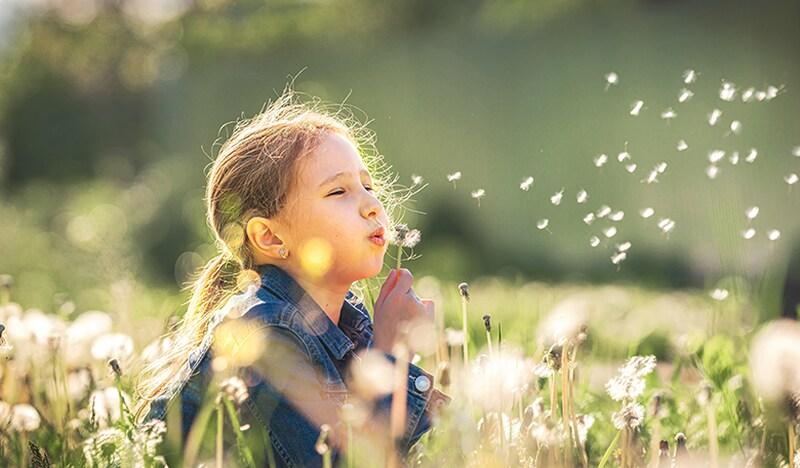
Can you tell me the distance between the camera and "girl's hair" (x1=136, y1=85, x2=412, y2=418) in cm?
240

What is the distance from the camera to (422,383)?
7.34 feet

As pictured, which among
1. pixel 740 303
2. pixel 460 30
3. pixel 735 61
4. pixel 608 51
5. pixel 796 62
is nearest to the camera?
pixel 740 303

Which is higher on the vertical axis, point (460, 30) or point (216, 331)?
point (460, 30)

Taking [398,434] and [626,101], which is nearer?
[398,434]

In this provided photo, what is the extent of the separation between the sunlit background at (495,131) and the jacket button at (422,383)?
3.94 metres

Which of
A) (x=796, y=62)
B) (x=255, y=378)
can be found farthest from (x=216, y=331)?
(x=796, y=62)

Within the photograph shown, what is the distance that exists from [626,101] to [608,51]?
449mm

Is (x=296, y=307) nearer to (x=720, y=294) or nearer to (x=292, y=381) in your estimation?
(x=292, y=381)

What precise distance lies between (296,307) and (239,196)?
1.00 ft

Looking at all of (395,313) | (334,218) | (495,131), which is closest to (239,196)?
(334,218)

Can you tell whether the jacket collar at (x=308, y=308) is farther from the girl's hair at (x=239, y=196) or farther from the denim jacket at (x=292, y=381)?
the girl's hair at (x=239, y=196)

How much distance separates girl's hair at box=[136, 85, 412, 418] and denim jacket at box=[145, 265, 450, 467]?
126mm

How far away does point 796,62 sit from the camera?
26.6ft

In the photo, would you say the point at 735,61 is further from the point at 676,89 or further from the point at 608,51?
the point at 608,51
